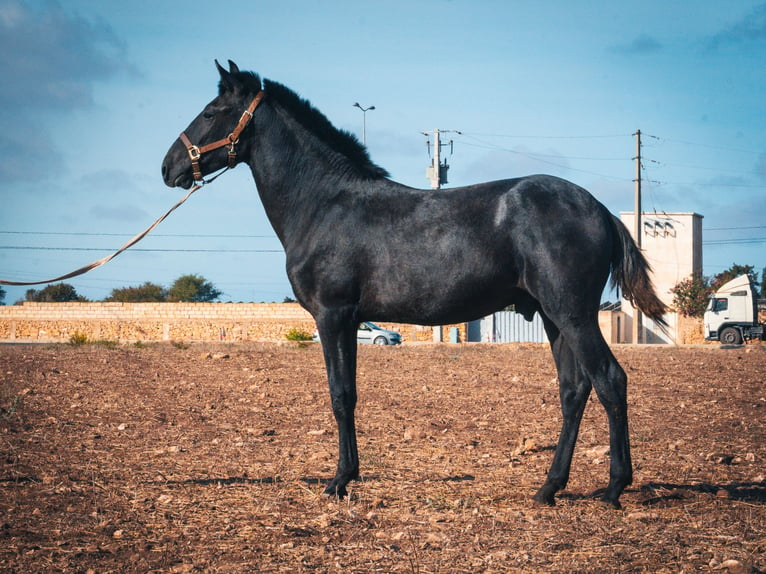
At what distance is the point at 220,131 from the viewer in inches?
246

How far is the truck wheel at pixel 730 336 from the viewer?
37.2 meters

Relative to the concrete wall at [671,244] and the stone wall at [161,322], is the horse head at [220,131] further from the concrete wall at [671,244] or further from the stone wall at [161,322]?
the concrete wall at [671,244]

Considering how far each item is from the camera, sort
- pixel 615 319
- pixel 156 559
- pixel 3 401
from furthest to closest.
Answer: pixel 615 319
pixel 3 401
pixel 156 559

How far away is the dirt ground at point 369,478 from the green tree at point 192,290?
66.8 m

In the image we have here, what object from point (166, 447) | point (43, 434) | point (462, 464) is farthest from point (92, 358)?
point (462, 464)

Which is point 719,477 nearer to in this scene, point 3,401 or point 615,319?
point 3,401

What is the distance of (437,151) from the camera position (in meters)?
38.1

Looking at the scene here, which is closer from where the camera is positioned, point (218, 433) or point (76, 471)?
point (76, 471)

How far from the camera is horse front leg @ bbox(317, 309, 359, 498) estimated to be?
5.65 metres

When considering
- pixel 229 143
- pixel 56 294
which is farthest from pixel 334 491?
pixel 56 294

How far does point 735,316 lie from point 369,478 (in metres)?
35.6

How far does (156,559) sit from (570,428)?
126 inches

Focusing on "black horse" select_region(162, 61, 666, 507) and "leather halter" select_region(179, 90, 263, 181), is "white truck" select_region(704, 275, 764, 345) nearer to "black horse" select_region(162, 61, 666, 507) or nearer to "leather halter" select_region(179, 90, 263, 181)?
"black horse" select_region(162, 61, 666, 507)

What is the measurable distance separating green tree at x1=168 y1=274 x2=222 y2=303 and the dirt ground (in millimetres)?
66764
